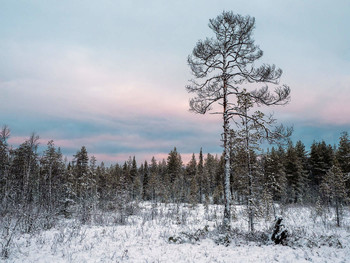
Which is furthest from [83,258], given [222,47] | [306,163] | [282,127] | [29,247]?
[306,163]

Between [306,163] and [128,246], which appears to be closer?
[128,246]

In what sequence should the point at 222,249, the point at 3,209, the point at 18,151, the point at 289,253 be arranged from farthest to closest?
the point at 18,151 → the point at 3,209 → the point at 222,249 → the point at 289,253

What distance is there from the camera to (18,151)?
34656 mm

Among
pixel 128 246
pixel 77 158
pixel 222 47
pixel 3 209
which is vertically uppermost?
pixel 222 47

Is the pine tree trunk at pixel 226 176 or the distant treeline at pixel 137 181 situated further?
the distant treeline at pixel 137 181

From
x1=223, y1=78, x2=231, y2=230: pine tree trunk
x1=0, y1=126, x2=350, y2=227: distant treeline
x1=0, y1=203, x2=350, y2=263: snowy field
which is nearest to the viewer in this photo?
x1=0, y1=203, x2=350, y2=263: snowy field

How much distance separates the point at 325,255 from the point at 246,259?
298cm

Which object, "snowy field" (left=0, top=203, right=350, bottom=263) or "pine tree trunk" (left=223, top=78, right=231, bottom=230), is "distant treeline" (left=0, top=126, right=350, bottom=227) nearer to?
"pine tree trunk" (left=223, top=78, right=231, bottom=230)

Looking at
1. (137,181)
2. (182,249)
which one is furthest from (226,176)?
(137,181)

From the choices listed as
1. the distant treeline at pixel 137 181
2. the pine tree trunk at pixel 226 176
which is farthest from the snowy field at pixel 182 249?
the distant treeline at pixel 137 181

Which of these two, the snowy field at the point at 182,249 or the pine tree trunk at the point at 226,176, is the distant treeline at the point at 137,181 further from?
the snowy field at the point at 182,249

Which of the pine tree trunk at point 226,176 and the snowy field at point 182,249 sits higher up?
the pine tree trunk at point 226,176

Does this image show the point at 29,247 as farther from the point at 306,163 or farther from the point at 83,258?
the point at 306,163

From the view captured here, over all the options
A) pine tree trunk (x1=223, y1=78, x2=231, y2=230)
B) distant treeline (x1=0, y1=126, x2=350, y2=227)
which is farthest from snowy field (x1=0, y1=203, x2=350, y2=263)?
distant treeline (x1=0, y1=126, x2=350, y2=227)
